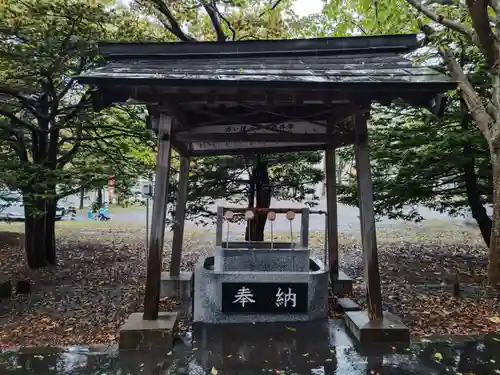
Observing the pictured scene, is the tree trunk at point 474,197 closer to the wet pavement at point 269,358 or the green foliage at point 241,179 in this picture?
the green foliage at point 241,179

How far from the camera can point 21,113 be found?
406 inches

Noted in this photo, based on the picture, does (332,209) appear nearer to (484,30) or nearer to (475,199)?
(484,30)

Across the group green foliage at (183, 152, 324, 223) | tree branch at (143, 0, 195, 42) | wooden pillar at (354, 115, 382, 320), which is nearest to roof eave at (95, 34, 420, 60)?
wooden pillar at (354, 115, 382, 320)

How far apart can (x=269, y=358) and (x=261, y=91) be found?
3.32m

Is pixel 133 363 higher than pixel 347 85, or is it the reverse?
pixel 347 85

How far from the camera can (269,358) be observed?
4664mm

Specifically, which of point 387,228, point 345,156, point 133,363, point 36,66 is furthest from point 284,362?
point 387,228

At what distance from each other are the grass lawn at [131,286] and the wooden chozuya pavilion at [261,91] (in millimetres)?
1566

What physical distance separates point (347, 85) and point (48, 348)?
508 centimetres

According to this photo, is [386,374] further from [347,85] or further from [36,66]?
[36,66]

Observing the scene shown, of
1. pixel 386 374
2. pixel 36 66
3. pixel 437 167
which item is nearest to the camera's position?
pixel 386 374

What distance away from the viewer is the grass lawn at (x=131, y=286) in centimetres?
609

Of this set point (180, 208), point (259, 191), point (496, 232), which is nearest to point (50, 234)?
point (180, 208)

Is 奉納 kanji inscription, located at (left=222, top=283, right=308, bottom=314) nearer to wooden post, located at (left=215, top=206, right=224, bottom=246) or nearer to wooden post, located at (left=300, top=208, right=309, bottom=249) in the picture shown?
wooden post, located at (left=215, top=206, right=224, bottom=246)
